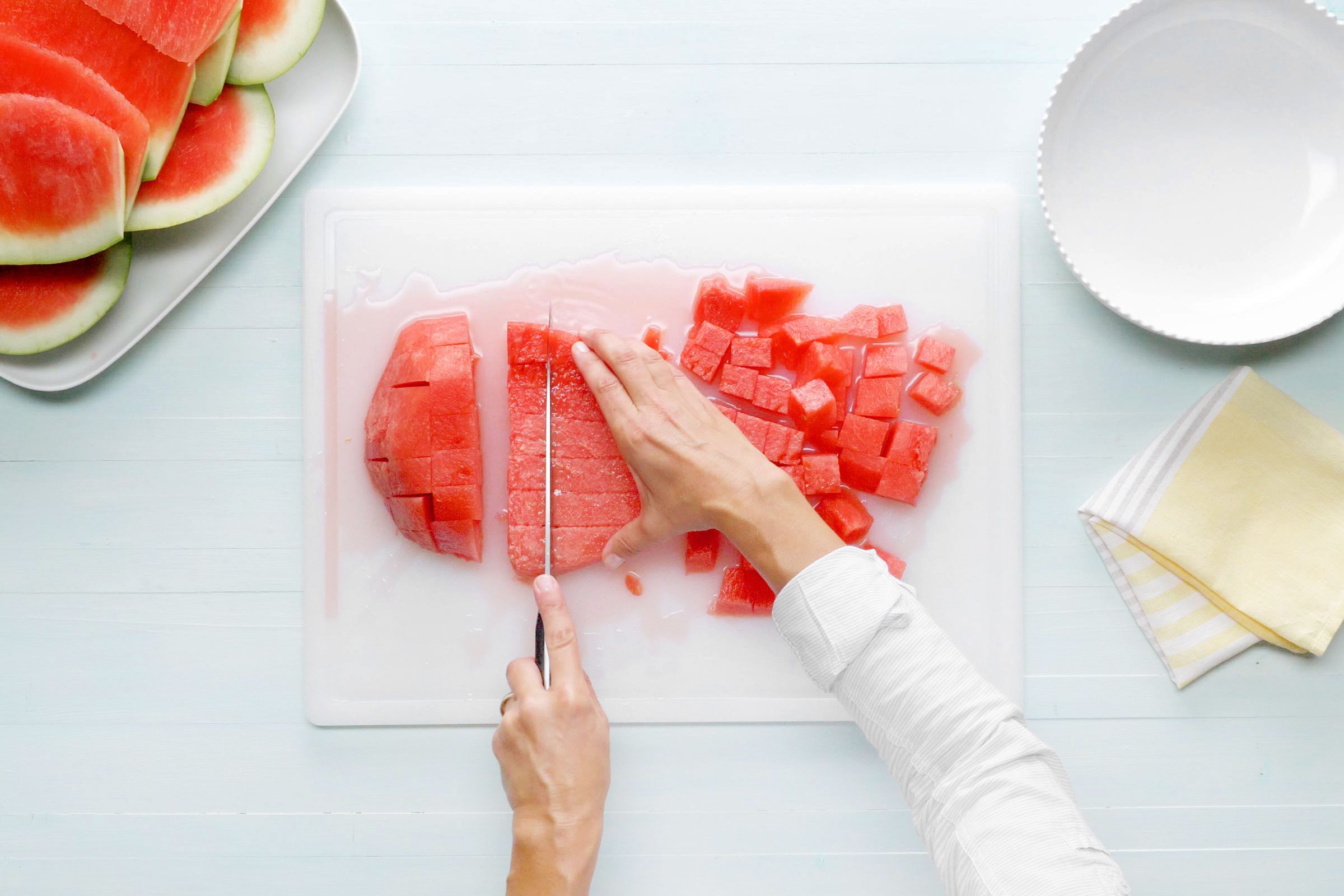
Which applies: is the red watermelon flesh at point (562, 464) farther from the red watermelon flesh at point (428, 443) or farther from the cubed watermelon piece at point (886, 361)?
the cubed watermelon piece at point (886, 361)

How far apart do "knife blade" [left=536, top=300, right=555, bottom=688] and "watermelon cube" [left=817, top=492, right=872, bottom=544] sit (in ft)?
1.86

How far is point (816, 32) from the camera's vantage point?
1895 mm

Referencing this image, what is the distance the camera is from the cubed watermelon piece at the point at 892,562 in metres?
1.83

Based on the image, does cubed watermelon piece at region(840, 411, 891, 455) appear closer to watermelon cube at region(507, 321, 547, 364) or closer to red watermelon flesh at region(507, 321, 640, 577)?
red watermelon flesh at region(507, 321, 640, 577)

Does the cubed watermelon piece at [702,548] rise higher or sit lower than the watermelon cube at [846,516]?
lower

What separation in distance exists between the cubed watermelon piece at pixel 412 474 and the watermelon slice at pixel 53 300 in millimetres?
679

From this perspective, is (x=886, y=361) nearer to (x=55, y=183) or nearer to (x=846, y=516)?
(x=846, y=516)

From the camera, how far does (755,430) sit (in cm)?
180

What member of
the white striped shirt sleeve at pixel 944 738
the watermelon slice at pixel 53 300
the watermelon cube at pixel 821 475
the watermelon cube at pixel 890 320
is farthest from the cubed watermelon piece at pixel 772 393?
the watermelon slice at pixel 53 300

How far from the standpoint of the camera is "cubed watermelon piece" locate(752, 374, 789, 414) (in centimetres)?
181

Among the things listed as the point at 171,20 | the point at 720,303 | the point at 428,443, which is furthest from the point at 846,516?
the point at 171,20

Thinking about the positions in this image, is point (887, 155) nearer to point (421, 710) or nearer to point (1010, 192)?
point (1010, 192)

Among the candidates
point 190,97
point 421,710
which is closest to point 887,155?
point 190,97

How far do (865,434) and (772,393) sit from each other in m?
0.21
